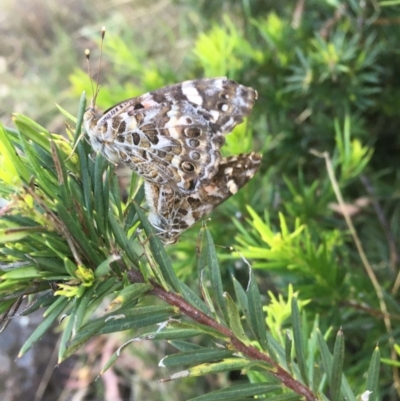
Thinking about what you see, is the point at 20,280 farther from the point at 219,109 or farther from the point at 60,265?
the point at 219,109

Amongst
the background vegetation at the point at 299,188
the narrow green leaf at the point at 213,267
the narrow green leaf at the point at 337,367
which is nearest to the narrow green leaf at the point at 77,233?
the background vegetation at the point at 299,188

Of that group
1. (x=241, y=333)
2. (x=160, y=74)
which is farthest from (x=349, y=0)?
(x=241, y=333)

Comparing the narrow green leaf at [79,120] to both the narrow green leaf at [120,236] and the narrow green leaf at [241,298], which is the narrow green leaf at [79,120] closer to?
the narrow green leaf at [120,236]

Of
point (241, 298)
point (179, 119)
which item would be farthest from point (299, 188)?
point (241, 298)

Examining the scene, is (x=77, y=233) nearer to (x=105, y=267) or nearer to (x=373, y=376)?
(x=105, y=267)

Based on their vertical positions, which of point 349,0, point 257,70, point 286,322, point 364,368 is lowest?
point 364,368

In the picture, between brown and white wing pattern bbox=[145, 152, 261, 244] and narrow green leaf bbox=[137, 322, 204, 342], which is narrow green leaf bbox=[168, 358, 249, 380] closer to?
narrow green leaf bbox=[137, 322, 204, 342]
